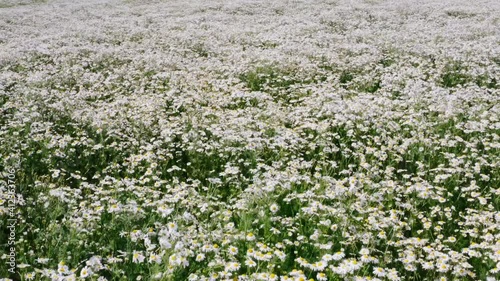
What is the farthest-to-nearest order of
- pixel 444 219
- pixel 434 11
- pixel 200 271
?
pixel 434 11 → pixel 444 219 → pixel 200 271

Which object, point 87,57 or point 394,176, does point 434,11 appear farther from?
point 394,176

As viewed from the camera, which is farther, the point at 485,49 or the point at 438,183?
the point at 485,49

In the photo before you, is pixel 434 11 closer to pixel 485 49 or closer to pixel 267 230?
pixel 485 49

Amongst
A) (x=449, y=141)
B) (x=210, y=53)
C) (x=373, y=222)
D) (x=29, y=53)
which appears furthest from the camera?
(x=210, y=53)

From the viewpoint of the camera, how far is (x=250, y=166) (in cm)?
705

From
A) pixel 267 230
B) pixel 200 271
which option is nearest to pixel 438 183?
pixel 267 230

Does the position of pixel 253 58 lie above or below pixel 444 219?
above

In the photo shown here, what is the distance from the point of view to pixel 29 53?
48.3 ft

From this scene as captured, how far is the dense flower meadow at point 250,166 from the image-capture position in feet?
→ 14.9

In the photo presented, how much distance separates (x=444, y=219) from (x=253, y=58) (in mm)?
9314

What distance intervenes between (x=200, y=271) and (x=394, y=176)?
3635mm

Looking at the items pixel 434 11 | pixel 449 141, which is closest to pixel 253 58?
pixel 449 141

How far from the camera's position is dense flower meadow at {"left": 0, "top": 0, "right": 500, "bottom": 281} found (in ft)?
14.9

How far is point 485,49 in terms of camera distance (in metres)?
13.8
